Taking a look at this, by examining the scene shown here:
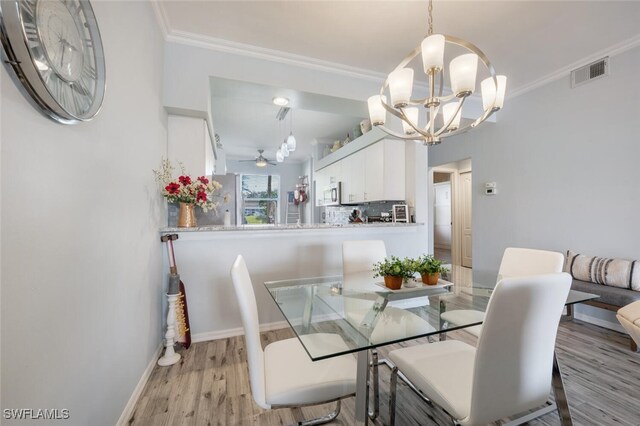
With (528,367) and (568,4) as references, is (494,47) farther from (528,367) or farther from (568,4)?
(528,367)

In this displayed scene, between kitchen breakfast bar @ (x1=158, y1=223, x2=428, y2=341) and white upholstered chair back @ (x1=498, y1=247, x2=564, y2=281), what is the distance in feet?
4.34

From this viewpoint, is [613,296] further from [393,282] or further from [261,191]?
[261,191]

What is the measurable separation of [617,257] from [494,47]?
7.87 feet

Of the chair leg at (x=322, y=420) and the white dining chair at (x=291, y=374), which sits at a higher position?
the white dining chair at (x=291, y=374)

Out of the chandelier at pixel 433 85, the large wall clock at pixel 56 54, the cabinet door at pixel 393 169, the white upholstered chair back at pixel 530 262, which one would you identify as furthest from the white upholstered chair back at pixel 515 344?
the cabinet door at pixel 393 169

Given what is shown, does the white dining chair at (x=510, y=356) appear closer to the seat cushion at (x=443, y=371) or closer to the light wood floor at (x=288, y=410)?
the seat cushion at (x=443, y=371)

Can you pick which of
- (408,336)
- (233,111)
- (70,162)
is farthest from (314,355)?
(233,111)

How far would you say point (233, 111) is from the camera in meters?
4.45

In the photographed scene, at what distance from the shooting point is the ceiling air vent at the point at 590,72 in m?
2.72

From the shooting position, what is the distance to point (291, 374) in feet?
3.91

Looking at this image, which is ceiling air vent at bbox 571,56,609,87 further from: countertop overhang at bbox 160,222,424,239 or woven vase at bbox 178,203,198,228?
woven vase at bbox 178,203,198,228

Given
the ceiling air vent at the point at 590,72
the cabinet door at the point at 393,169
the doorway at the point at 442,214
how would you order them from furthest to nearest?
1. the doorway at the point at 442,214
2. the cabinet door at the point at 393,169
3. the ceiling air vent at the point at 590,72

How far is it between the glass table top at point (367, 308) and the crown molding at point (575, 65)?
8.62 ft
